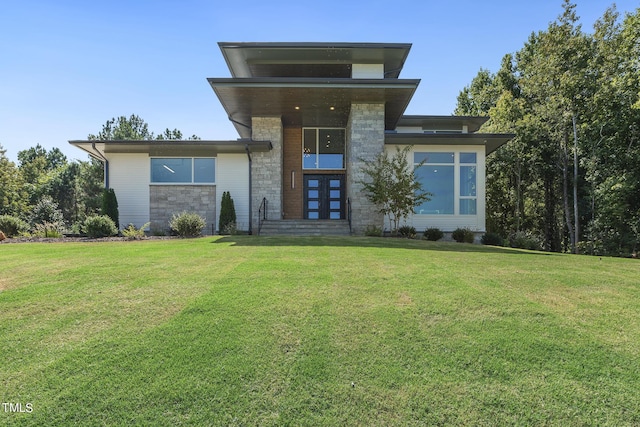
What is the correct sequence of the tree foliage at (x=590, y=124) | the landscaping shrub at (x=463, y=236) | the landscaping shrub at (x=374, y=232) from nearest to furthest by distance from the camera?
the landscaping shrub at (x=374, y=232) → the landscaping shrub at (x=463, y=236) → the tree foliage at (x=590, y=124)

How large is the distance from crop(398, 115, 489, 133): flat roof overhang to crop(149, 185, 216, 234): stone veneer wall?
35.0ft

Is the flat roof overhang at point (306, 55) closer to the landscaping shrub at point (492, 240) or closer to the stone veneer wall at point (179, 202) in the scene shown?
the stone veneer wall at point (179, 202)

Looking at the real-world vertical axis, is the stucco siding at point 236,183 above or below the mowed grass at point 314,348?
above

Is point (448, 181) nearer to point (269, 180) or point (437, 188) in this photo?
point (437, 188)

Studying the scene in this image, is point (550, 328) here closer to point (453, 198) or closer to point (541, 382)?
point (541, 382)

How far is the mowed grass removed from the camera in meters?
2.56

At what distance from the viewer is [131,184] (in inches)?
589

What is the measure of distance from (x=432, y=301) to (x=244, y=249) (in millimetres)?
4967

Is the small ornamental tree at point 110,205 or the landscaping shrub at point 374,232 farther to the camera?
the small ornamental tree at point 110,205

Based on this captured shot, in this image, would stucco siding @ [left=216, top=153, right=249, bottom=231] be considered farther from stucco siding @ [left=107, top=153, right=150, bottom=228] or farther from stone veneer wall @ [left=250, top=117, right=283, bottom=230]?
stucco siding @ [left=107, top=153, right=150, bottom=228]

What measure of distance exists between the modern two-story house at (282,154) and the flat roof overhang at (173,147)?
0.04 m

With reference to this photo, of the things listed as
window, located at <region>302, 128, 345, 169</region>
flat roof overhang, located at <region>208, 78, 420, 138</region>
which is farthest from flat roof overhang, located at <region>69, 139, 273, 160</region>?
window, located at <region>302, 128, 345, 169</region>

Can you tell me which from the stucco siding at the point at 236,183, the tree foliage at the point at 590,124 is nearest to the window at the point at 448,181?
the tree foliage at the point at 590,124

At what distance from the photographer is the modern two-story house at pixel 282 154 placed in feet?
46.7
